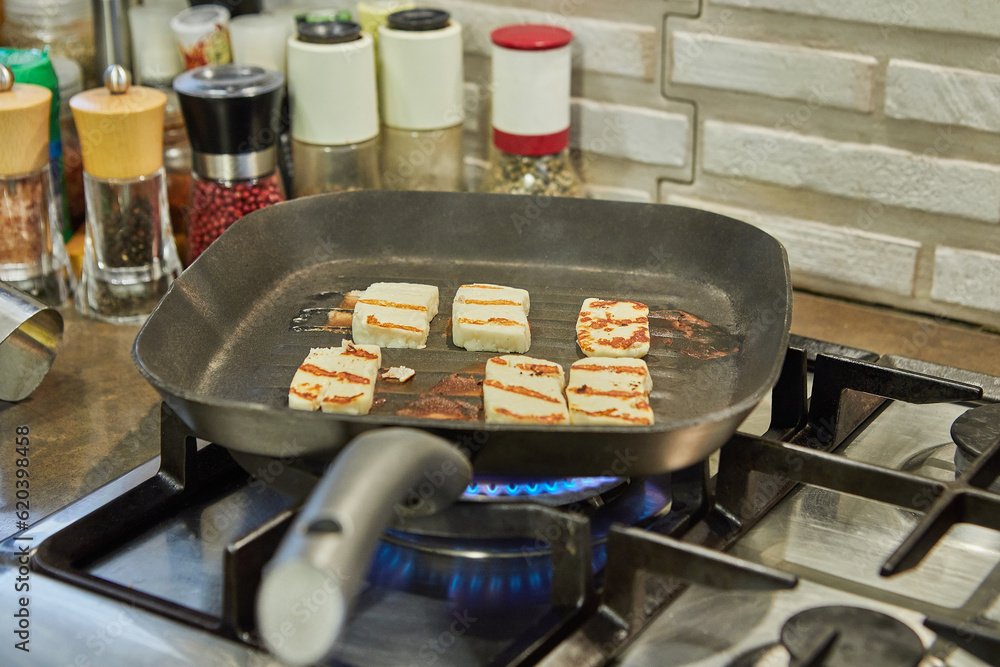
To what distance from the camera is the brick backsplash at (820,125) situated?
1443 mm

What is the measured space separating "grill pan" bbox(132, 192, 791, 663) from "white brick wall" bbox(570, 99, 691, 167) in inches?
13.0

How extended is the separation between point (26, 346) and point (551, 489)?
769 millimetres

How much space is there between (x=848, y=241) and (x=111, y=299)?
1142 millimetres

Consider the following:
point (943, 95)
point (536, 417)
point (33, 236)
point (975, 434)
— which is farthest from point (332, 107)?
point (975, 434)

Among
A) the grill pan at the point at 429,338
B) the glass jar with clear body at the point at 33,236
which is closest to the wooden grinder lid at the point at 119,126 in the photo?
the glass jar with clear body at the point at 33,236

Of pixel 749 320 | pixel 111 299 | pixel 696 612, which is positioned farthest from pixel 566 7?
pixel 696 612

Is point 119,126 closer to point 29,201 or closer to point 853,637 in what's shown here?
point 29,201

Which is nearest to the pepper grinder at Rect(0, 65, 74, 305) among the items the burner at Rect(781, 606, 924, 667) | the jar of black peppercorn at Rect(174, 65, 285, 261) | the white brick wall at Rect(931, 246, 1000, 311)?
the jar of black peppercorn at Rect(174, 65, 285, 261)

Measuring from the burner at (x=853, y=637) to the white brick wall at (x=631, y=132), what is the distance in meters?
0.99

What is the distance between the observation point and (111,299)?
1554 mm

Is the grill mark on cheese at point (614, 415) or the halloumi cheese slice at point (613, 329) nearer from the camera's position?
the grill mark on cheese at point (614, 415)

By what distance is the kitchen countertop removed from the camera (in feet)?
3.94

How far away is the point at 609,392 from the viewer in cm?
110

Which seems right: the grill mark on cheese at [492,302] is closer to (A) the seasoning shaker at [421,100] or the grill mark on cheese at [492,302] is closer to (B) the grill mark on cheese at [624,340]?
(B) the grill mark on cheese at [624,340]
